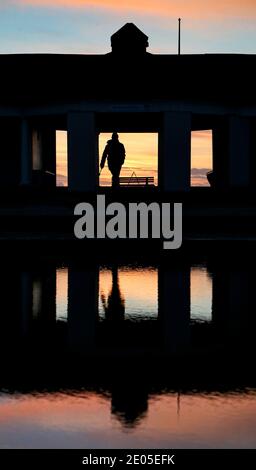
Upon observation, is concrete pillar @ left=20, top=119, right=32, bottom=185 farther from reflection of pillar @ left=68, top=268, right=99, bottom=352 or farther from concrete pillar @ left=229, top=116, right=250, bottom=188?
reflection of pillar @ left=68, top=268, right=99, bottom=352

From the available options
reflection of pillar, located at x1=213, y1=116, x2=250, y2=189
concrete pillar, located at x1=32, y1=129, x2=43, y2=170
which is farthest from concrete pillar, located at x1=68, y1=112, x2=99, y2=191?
concrete pillar, located at x1=32, y1=129, x2=43, y2=170

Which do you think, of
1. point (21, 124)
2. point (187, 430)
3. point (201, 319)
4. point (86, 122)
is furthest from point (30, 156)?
point (187, 430)

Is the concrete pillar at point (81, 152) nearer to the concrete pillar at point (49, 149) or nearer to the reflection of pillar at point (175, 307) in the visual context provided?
the concrete pillar at point (49, 149)

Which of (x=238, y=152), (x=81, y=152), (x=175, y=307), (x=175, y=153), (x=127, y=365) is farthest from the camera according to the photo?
(x=238, y=152)

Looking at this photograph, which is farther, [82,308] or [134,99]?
[134,99]

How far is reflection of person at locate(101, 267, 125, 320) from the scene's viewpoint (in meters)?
10.1

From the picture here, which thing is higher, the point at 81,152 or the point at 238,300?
the point at 81,152

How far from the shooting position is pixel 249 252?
1998cm

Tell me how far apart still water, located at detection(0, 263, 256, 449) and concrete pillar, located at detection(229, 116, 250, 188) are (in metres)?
15.2

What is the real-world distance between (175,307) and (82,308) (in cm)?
122

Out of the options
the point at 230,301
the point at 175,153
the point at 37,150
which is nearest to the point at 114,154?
the point at 175,153

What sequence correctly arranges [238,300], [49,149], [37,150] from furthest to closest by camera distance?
[49,149] → [37,150] → [238,300]

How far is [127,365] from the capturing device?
24.4 ft

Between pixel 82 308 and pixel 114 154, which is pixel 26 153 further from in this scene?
pixel 82 308
